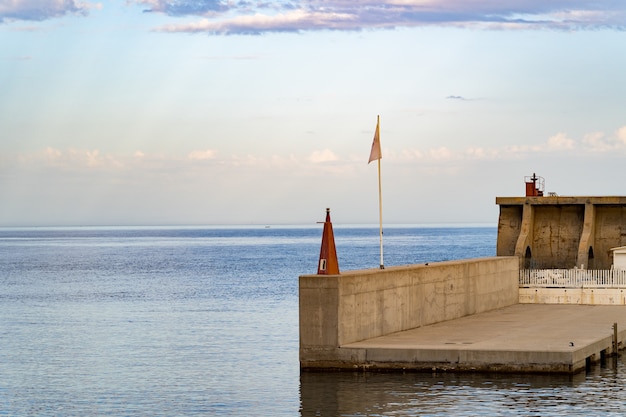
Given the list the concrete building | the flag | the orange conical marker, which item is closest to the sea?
the orange conical marker

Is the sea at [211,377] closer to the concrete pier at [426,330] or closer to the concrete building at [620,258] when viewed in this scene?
the concrete pier at [426,330]

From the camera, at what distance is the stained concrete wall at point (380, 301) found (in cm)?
2897

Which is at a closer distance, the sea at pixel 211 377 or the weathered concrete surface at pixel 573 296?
the sea at pixel 211 377

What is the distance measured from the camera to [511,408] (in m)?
24.7

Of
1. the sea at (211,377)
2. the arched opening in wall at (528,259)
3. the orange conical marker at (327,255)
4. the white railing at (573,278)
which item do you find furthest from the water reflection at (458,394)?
the arched opening in wall at (528,259)

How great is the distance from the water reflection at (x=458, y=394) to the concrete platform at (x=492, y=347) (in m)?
0.35

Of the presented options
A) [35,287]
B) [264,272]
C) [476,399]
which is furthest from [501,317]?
[264,272]

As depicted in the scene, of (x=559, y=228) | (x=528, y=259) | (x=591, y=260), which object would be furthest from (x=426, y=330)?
(x=559, y=228)

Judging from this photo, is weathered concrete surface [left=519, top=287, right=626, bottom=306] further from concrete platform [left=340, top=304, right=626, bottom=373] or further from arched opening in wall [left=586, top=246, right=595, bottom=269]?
concrete platform [left=340, top=304, right=626, bottom=373]

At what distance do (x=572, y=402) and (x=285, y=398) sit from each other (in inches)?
241

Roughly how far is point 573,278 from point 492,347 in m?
16.4

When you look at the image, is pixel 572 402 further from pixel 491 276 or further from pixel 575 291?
pixel 575 291

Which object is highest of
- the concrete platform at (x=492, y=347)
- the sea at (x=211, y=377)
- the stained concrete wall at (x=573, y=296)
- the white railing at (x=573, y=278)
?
the white railing at (x=573, y=278)

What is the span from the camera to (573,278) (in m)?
44.5
